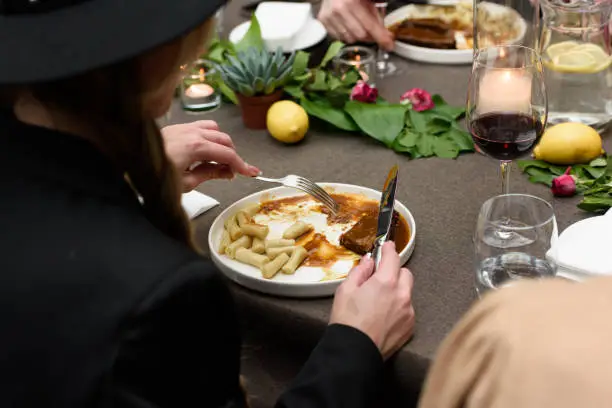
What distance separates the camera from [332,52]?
1.81 m

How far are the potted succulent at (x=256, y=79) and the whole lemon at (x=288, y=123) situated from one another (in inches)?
2.4

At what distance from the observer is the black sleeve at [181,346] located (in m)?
0.76

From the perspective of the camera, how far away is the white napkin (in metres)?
1.38

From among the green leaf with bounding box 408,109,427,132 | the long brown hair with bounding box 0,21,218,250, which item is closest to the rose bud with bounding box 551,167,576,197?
the green leaf with bounding box 408,109,427,132

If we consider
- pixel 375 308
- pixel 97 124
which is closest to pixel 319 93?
pixel 375 308

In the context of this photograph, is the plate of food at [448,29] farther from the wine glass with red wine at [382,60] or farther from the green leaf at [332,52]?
the green leaf at [332,52]

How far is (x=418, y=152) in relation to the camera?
4.94 ft

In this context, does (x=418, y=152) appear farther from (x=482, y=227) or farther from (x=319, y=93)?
(x=482, y=227)

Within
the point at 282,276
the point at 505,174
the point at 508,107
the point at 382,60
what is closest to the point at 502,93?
the point at 508,107

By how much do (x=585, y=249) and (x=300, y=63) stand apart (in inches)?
31.8

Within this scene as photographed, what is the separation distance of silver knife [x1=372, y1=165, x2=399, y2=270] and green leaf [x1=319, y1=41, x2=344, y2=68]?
2.03 feet

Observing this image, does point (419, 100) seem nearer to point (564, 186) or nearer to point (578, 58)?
point (578, 58)

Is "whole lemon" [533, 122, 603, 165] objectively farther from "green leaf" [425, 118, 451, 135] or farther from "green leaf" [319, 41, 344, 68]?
"green leaf" [319, 41, 344, 68]

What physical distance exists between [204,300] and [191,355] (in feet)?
0.22
